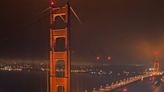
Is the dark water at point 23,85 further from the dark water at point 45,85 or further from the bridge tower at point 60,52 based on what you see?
the bridge tower at point 60,52

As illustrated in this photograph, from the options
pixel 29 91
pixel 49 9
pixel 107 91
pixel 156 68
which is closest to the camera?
pixel 49 9

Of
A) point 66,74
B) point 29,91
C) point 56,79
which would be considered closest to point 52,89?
point 56,79

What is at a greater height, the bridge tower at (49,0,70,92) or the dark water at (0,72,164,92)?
the bridge tower at (49,0,70,92)

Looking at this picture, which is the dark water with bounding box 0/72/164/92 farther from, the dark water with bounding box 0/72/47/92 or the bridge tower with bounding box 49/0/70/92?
the bridge tower with bounding box 49/0/70/92

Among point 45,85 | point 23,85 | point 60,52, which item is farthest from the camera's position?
point 23,85

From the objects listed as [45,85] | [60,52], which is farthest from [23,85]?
[60,52]

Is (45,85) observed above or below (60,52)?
below

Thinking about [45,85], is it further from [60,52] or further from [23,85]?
[60,52]

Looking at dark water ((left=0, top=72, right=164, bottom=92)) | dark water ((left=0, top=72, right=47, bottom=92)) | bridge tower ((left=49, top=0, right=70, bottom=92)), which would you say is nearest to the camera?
bridge tower ((left=49, top=0, right=70, bottom=92))

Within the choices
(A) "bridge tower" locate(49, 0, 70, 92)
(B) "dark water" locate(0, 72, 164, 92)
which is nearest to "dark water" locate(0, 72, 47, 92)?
(B) "dark water" locate(0, 72, 164, 92)

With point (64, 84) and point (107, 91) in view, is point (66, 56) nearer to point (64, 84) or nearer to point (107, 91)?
point (64, 84)

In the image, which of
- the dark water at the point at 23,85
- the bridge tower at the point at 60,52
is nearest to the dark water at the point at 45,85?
the dark water at the point at 23,85
